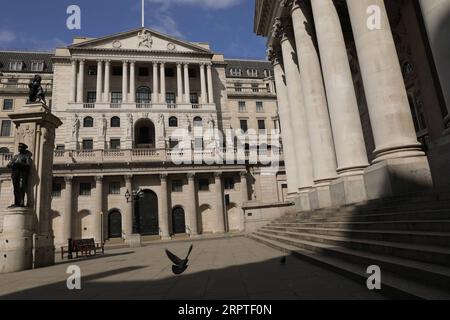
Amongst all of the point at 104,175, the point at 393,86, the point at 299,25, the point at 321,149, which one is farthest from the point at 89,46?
the point at 393,86

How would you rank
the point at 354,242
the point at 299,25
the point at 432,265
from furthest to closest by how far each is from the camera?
1. the point at 299,25
2. the point at 354,242
3. the point at 432,265

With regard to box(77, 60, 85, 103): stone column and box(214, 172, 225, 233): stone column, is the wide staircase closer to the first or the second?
box(214, 172, 225, 233): stone column

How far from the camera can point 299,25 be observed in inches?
698

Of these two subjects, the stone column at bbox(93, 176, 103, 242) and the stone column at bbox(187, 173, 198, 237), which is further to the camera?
the stone column at bbox(187, 173, 198, 237)

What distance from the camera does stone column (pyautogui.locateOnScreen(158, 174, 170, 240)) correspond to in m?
38.6

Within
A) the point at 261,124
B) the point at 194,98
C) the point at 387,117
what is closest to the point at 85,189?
the point at 194,98

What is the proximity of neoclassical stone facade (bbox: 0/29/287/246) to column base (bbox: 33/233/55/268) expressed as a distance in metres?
18.6

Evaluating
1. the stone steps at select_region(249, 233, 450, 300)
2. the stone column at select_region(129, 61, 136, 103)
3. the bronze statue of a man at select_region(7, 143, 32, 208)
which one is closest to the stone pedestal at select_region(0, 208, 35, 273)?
the bronze statue of a man at select_region(7, 143, 32, 208)

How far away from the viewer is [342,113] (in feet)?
43.3

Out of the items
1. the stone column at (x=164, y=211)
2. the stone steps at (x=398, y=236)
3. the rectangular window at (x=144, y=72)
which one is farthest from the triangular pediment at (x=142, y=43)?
the stone steps at (x=398, y=236)

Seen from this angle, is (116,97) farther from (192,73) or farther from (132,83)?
(192,73)

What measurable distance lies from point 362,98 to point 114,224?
32.8 metres
